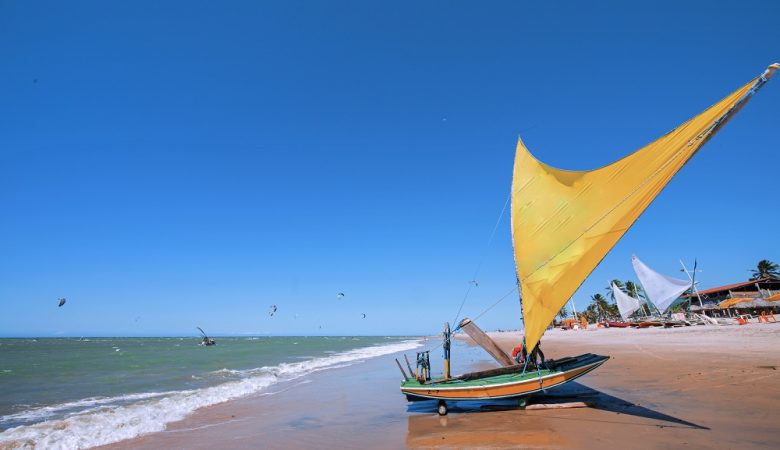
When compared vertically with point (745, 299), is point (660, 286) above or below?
above

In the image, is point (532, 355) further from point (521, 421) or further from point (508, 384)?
point (521, 421)

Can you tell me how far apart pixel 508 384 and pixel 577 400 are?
237 centimetres

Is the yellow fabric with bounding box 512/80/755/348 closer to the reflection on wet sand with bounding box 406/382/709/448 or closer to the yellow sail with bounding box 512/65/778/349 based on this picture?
the yellow sail with bounding box 512/65/778/349

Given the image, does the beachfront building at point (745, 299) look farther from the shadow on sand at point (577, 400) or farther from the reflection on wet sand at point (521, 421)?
the reflection on wet sand at point (521, 421)

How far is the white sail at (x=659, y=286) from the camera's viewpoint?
163 ft

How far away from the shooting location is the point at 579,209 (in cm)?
1065

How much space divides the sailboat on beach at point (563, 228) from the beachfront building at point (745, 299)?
1984 inches

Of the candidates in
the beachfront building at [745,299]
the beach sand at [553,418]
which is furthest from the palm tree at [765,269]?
the beach sand at [553,418]

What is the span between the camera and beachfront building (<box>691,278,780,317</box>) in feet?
153

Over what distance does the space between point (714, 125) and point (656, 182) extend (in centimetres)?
144

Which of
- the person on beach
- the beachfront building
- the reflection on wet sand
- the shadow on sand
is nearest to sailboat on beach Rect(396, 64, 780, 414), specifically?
the person on beach

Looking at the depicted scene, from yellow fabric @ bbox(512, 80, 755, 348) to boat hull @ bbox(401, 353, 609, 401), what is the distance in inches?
52.4

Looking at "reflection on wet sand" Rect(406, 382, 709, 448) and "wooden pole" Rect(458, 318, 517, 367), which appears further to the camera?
"wooden pole" Rect(458, 318, 517, 367)

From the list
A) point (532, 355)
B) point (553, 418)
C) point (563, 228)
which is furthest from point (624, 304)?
point (553, 418)
